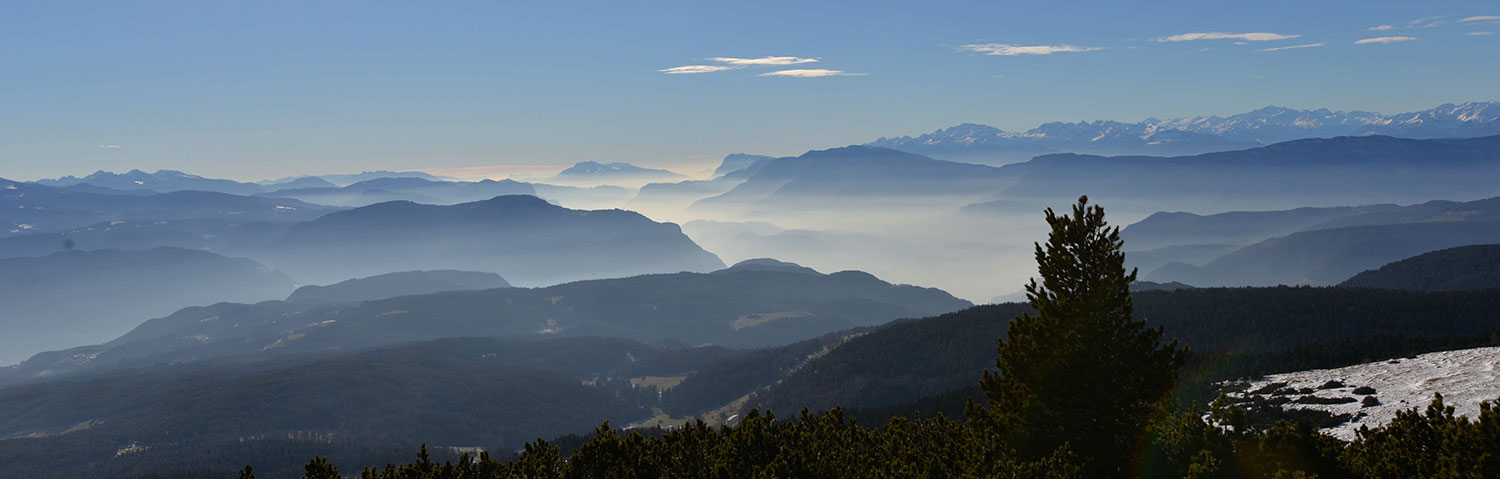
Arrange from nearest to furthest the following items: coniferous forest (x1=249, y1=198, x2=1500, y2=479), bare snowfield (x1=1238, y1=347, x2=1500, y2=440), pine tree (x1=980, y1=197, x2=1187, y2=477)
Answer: coniferous forest (x1=249, y1=198, x2=1500, y2=479) < pine tree (x1=980, y1=197, x2=1187, y2=477) < bare snowfield (x1=1238, y1=347, x2=1500, y2=440)

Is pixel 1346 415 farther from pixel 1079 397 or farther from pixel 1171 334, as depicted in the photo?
pixel 1171 334

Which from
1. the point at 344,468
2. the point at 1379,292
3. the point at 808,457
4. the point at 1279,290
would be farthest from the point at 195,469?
the point at 1379,292

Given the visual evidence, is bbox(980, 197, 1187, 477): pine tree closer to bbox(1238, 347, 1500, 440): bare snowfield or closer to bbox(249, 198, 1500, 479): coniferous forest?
bbox(249, 198, 1500, 479): coniferous forest

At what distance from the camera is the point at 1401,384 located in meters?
71.1

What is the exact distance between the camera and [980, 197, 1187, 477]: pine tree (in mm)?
29906

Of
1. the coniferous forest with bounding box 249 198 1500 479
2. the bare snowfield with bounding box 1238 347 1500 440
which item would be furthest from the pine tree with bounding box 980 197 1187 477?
the bare snowfield with bounding box 1238 347 1500 440

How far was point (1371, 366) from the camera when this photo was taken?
3349 inches

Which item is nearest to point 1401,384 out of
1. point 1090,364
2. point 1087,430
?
point 1087,430

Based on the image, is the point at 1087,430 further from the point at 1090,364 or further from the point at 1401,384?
the point at 1401,384

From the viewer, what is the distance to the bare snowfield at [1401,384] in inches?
2376

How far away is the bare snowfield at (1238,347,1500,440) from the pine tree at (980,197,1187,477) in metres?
34.3

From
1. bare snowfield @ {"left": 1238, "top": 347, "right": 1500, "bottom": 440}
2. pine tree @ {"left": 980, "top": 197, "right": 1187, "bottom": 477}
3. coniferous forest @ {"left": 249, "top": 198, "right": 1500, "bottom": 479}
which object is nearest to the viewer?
coniferous forest @ {"left": 249, "top": 198, "right": 1500, "bottom": 479}

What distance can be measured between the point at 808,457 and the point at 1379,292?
199 meters

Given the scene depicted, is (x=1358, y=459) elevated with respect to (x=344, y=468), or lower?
elevated
